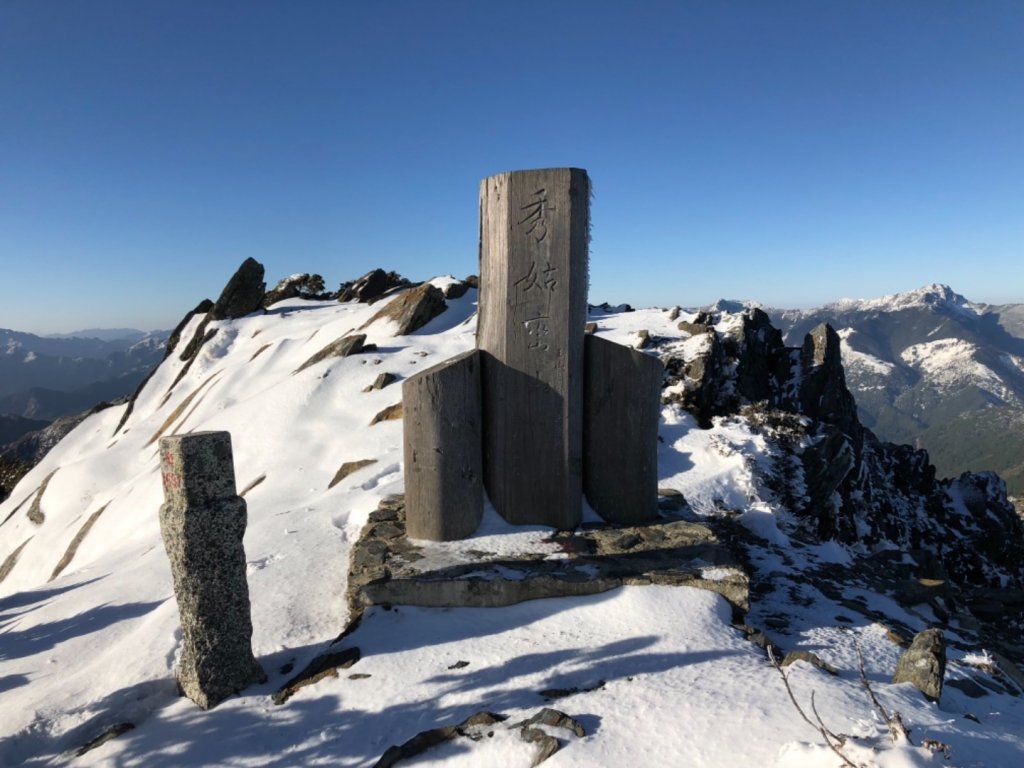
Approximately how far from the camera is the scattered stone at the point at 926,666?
13.9 feet

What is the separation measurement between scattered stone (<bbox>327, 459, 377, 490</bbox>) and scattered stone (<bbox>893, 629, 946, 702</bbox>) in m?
9.23

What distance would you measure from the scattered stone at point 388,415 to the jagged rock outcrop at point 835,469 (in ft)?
21.9

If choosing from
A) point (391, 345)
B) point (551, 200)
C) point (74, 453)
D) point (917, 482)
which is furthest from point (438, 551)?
point (74, 453)

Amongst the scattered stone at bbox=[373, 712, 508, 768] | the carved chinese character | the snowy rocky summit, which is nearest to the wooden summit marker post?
the carved chinese character

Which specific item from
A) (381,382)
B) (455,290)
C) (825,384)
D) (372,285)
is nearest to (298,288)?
(372,285)

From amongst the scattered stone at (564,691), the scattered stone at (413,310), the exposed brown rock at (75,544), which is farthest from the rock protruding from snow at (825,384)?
the exposed brown rock at (75,544)

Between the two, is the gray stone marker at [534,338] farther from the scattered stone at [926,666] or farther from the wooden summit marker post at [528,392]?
the scattered stone at [926,666]

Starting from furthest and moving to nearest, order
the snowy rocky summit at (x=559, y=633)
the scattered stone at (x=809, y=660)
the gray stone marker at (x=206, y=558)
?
the gray stone marker at (x=206, y=558), the scattered stone at (x=809, y=660), the snowy rocky summit at (x=559, y=633)

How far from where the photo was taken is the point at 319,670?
5.07 meters

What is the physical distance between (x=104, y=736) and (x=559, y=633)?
3.73 meters

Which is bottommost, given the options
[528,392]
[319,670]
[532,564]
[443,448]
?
[319,670]

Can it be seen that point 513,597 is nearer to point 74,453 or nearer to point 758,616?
point 758,616

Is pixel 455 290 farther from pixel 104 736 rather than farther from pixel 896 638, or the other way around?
pixel 104 736

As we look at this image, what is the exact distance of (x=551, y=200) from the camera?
669cm
